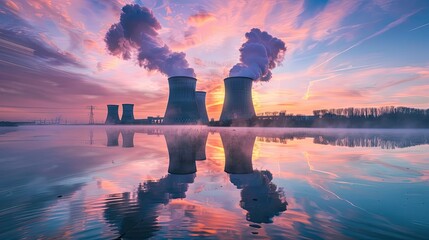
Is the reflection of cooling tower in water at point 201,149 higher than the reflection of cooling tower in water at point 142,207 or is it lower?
higher

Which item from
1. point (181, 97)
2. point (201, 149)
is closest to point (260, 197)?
point (201, 149)

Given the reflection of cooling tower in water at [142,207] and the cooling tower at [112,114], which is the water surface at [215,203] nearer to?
the reflection of cooling tower in water at [142,207]

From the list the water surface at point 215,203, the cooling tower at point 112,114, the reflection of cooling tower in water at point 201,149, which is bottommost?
the water surface at point 215,203

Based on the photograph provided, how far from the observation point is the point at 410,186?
17.7 feet

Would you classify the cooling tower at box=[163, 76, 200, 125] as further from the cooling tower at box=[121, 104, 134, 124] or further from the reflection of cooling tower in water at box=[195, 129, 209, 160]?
the cooling tower at box=[121, 104, 134, 124]

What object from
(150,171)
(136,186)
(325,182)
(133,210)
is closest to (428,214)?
(325,182)

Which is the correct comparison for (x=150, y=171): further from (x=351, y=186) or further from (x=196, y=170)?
(x=351, y=186)

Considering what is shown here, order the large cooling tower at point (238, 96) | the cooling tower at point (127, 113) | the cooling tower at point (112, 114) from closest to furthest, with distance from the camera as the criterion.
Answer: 1. the large cooling tower at point (238, 96)
2. the cooling tower at point (127, 113)
3. the cooling tower at point (112, 114)

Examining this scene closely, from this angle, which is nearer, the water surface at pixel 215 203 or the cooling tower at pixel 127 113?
the water surface at pixel 215 203

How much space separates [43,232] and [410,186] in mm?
6729

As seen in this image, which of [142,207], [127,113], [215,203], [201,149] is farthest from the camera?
[127,113]

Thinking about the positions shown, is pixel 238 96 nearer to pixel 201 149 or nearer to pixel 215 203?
pixel 201 149

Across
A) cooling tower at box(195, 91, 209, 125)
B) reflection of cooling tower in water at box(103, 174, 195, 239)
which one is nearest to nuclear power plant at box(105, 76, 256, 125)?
cooling tower at box(195, 91, 209, 125)

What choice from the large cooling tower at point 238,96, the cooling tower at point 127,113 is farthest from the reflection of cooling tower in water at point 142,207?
the cooling tower at point 127,113
